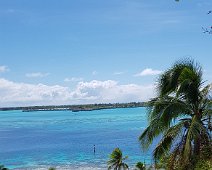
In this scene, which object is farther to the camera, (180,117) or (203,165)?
(180,117)

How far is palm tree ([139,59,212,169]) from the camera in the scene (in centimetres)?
1231

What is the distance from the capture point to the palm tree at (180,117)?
12308 millimetres

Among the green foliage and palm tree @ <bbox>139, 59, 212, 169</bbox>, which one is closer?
the green foliage

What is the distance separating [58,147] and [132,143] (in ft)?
66.3

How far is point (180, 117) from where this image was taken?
43.3ft

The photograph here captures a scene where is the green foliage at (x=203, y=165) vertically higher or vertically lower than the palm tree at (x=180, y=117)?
lower

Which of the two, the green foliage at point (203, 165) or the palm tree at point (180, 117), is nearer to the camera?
the green foliage at point (203, 165)

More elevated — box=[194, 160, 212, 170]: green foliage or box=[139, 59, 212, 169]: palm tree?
box=[139, 59, 212, 169]: palm tree

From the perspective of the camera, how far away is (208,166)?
11.0 meters

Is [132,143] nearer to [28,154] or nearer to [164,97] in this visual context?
[28,154]

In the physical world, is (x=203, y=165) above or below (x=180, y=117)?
below

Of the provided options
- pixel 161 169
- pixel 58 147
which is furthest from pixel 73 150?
pixel 161 169

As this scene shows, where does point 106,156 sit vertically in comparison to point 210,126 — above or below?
below

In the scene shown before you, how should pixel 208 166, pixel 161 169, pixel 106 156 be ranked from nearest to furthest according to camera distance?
pixel 208 166, pixel 161 169, pixel 106 156
